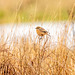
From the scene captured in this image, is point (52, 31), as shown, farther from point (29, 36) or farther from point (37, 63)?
point (37, 63)

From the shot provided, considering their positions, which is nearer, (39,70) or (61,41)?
(39,70)

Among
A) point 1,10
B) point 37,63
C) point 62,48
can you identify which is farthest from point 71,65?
point 1,10

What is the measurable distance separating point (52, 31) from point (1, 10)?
10.7 meters

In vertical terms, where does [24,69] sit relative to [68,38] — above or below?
below

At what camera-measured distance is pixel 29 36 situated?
3.07 m

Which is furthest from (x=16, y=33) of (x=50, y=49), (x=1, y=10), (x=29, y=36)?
(x=1, y=10)

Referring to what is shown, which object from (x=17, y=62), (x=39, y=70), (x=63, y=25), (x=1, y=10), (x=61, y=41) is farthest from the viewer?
(x=1, y=10)

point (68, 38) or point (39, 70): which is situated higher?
point (68, 38)

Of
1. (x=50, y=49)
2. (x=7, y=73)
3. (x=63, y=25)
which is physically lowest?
(x=7, y=73)

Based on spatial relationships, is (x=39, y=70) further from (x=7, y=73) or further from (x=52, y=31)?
(x=52, y=31)

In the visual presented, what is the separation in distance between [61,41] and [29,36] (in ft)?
1.31

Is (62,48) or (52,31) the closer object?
(62,48)

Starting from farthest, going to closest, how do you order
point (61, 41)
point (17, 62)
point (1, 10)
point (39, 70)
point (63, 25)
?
point (1, 10) → point (63, 25) → point (61, 41) → point (17, 62) → point (39, 70)

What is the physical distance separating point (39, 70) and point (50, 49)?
0.46 m
